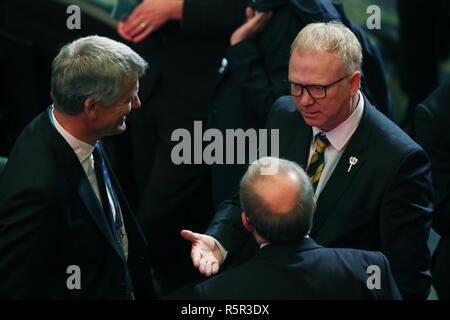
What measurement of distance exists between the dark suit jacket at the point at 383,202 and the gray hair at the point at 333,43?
8.2 inches

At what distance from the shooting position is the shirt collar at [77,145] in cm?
198

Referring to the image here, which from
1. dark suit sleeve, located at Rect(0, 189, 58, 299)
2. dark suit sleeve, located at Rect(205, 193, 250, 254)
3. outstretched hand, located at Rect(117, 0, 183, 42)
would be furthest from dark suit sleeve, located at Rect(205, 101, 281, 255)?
outstretched hand, located at Rect(117, 0, 183, 42)

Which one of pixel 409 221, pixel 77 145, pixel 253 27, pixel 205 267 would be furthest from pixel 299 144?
pixel 77 145

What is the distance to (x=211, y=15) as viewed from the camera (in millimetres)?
3006

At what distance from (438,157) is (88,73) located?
59.1 inches

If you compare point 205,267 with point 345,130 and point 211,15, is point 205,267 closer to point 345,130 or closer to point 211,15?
point 345,130

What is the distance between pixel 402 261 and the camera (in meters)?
1.97

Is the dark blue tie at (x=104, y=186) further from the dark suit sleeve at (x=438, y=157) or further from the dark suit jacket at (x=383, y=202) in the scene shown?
the dark suit sleeve at (x=438, y=157)

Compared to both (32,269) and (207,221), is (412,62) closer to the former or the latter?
(207,221)

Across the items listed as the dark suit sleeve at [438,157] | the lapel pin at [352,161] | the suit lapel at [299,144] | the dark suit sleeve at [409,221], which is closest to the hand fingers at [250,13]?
the suit lapel at [299,144]

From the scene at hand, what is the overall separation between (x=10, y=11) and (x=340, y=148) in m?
2.62

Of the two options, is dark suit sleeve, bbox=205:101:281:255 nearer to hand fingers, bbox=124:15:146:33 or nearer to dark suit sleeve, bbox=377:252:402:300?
dark suit sleeve, bbox=377:252:402:300

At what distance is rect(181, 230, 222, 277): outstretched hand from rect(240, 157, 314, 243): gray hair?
32 centimetres

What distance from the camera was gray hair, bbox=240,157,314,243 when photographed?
1.69 meters
